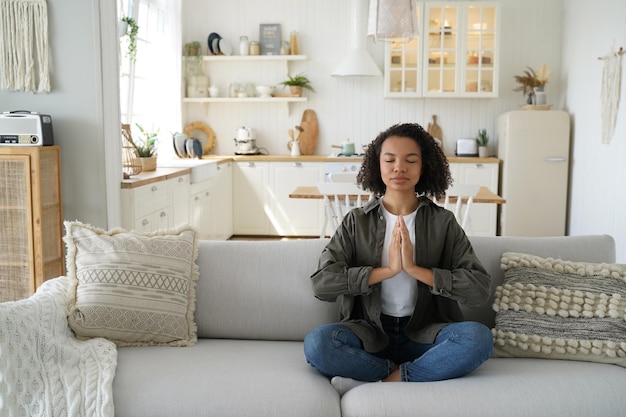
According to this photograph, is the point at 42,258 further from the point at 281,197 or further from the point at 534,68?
the point at 534,68

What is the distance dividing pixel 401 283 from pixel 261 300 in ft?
1.66

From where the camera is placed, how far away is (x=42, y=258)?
355 centimetres

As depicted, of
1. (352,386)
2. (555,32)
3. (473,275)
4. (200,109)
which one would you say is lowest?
(352,386)

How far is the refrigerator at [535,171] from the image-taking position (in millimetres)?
5992

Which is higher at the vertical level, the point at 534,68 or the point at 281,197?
the point at 534,68

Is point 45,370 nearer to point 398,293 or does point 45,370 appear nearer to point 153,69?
point 398,293

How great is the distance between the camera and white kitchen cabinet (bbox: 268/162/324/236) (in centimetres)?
655

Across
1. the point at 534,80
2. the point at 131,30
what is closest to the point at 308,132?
the point at 534,80

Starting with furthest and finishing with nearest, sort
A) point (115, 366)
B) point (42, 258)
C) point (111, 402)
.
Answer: point (42, 258) → point (115, 366) → point (111, 402)

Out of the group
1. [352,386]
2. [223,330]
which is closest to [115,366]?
[223,330]

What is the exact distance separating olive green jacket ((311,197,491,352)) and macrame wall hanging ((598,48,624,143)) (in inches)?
126

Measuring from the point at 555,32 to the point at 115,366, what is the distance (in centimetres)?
583

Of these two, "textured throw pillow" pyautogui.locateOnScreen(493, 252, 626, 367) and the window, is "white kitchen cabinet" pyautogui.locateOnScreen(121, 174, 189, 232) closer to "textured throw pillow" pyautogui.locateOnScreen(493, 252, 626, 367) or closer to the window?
the window

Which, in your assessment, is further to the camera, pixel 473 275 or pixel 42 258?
pixel 42 258
